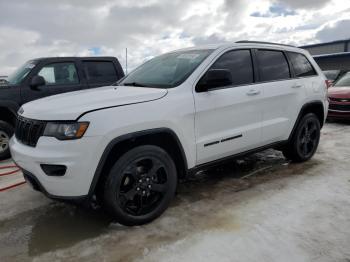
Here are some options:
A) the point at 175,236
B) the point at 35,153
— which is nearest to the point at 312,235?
the point at 175,236

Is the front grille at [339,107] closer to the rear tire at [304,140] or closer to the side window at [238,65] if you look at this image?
the rear tire at [304,140]

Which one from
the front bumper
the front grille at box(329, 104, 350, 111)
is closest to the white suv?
the front bumper

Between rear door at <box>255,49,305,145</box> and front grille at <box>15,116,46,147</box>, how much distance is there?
265 centimetres

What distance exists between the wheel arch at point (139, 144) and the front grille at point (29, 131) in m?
0.61

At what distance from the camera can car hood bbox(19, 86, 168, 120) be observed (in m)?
2.89

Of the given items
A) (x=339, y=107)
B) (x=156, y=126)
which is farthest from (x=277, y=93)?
(x=339, y=107)

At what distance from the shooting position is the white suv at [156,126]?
9.37ft

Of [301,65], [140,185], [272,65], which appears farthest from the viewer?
[301,65]

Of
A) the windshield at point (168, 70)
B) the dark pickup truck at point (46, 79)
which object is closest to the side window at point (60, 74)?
the dark pickup truck at point (46, 79)

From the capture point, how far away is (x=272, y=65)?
179 inches

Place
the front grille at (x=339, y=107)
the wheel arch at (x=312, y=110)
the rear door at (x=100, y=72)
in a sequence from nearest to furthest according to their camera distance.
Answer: the wheel arch at (x=312, y=110) → the rear door at (x=100, y=72) → the front grille at (x=339, y=107)

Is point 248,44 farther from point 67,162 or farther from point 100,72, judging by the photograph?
point 100,72

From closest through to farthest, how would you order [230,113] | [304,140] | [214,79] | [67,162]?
[67,162]
[214,79]
[230,113]
[304,140]

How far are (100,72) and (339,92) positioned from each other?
6409 millimetres
